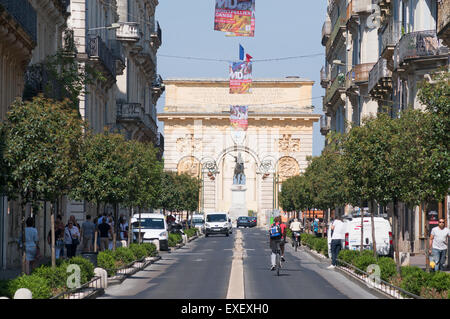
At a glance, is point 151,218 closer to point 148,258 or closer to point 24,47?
point 148,258

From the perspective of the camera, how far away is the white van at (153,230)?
4803 centimetres

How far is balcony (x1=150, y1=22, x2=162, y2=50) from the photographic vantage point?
3201 inches

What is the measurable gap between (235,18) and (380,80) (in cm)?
984

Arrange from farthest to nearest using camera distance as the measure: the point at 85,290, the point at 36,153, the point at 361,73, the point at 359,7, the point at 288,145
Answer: the point at 288,145, the point at 359,7, the point at 361,73, the point at 36,153, the point at 85,290

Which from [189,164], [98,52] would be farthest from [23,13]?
[189,164]

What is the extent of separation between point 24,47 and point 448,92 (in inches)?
657

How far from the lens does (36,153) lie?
77.8ft

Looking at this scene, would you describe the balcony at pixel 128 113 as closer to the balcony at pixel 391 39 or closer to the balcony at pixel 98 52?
the balcony at pixel 98 52

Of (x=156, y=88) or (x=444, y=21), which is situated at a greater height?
(x=156, y=88)

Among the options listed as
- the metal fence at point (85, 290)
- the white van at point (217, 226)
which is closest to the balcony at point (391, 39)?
the metal fence at point (85, 290)

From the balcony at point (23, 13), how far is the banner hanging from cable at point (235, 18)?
2276cm

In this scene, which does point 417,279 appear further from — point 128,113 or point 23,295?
point 128,113

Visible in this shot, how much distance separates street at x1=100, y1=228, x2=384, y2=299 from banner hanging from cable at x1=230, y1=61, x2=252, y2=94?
3716 centimetres
